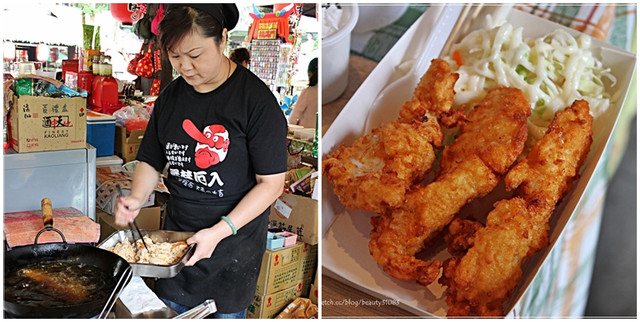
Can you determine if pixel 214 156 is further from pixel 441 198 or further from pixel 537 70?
pixel 537 70

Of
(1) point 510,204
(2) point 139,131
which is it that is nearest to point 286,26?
(1) point 510,204

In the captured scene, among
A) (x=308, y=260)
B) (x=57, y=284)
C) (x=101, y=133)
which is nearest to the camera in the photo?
(x=57, y=284)

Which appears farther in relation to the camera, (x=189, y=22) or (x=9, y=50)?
(x=9, y=50)

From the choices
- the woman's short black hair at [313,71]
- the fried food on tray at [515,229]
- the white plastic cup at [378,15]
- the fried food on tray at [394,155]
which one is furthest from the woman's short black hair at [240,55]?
the fried food on tray at [515,229]

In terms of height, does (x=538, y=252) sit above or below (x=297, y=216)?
above

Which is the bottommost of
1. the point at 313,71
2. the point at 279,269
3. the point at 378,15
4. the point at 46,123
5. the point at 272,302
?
the point at 272,302

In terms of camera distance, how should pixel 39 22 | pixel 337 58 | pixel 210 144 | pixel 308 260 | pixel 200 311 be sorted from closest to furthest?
1. pixel 200 311
2. pixel 210 144
3. pixel 39 22
4. pixel 337 58
5. pixel 308 260

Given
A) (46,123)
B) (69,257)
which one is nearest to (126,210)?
(69,257)

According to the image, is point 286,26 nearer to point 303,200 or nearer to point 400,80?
point 400,80
